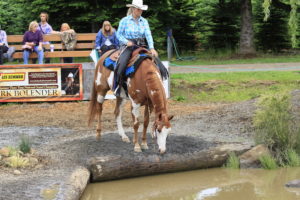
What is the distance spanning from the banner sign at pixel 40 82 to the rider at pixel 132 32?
6.05 m

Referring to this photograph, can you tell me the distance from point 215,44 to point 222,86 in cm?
947

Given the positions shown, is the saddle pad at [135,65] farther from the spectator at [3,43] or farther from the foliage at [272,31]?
the foliage at [272,31]

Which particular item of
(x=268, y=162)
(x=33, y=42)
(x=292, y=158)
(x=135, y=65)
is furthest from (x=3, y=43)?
(x=292, y=158)

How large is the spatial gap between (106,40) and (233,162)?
6.90m

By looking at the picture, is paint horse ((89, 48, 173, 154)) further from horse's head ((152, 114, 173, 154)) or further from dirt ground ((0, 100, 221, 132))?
dirt ground ((0, 100, 221, 132))

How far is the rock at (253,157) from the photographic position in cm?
1000

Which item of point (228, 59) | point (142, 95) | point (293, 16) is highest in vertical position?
point (293, 16)

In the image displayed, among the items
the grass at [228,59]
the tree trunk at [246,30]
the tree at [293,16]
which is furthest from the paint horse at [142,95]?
the tree trunk at [246,30]

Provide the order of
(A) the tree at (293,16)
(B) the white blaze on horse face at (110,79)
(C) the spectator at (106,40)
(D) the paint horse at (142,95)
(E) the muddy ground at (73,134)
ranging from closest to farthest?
1. (E) the muddy ground at (73,134)
2. (D) the paint horse at (142,95)
3. (B) the white blaze on horse face at (110,79)
4. (C) the spectator at (106,40)
5. (A) the tree at (293,16)

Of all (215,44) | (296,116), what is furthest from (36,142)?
(215,44)

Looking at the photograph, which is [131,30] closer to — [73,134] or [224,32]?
[73,134]

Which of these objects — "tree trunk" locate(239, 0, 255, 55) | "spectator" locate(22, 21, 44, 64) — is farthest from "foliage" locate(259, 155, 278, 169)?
"tree trunk" locate(239, 0, 255, 55)

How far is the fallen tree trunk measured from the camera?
9023 millimetres

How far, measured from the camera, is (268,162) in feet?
32.0
